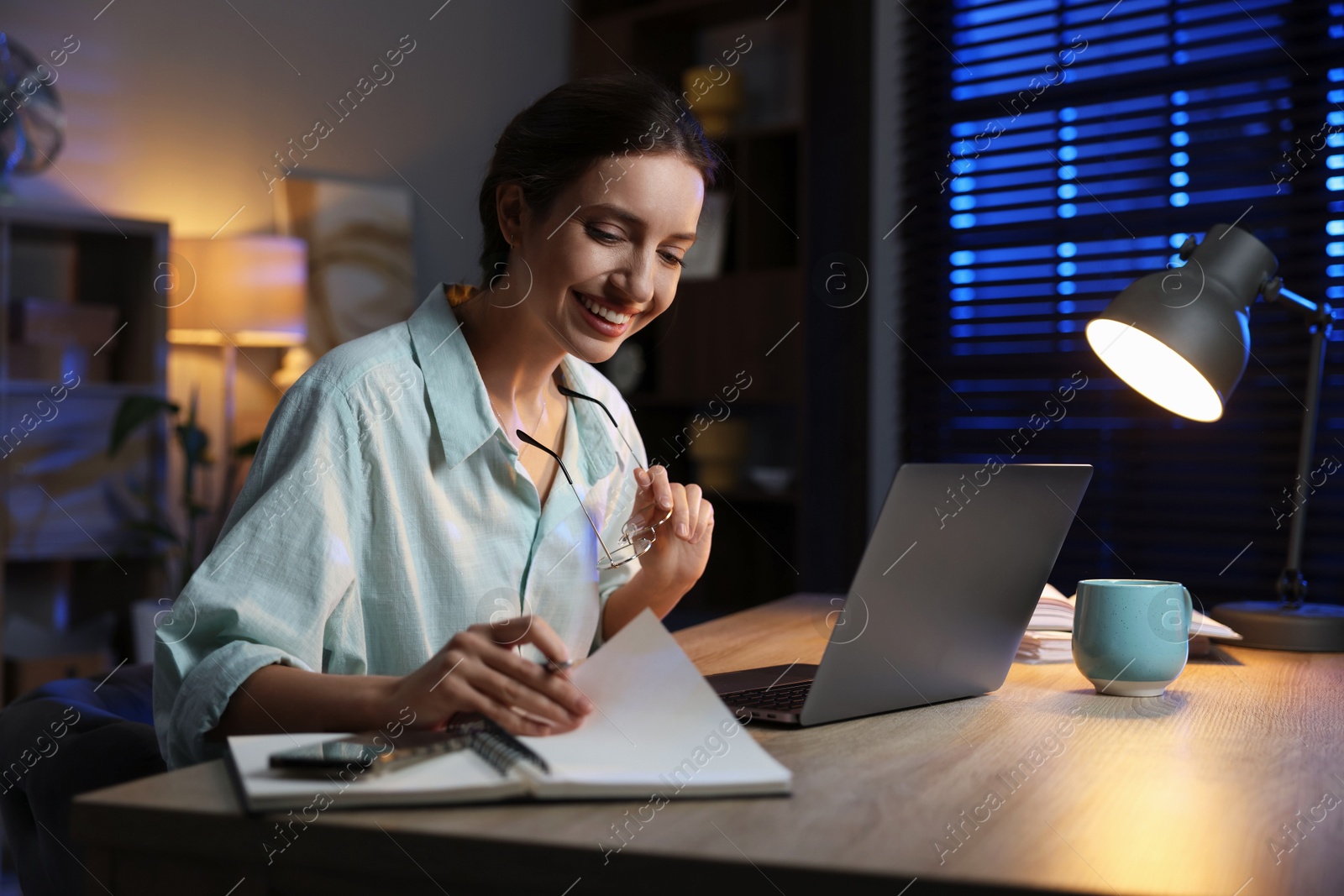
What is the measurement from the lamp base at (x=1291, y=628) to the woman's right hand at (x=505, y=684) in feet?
3.81

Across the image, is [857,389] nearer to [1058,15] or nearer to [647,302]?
[1058,15]

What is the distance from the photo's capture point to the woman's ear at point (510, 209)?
1445 millimetres

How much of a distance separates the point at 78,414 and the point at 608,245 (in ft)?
8.05

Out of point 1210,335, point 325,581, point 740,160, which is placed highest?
point 740,160

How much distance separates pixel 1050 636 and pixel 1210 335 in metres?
0.43

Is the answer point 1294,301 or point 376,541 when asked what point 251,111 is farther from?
point 1294,301

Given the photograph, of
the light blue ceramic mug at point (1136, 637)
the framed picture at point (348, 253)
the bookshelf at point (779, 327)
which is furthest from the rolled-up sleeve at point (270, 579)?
the framed picture at point (348, 253)

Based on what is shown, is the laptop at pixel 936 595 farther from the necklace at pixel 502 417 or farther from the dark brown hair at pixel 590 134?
the dark brown hair at pixel 590 134

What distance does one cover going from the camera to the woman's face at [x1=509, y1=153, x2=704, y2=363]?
1331 millimetres

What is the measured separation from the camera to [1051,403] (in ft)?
10.6

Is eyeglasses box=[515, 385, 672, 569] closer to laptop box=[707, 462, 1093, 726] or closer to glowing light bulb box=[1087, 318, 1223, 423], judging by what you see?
laptop box=[707, 462, 1093, 726]

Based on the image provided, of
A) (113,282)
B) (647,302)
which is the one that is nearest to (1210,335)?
(647,302)

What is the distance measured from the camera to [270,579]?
3.43 ft

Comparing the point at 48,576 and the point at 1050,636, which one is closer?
the point at 1050,636
